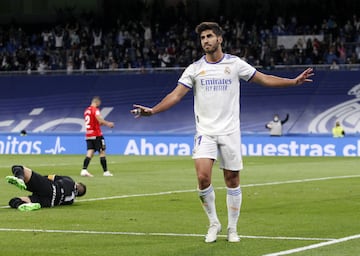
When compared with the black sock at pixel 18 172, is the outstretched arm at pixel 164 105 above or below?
above

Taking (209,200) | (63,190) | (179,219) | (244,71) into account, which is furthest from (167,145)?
(209,200)

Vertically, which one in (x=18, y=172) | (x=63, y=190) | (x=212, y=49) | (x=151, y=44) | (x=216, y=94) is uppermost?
(x=212, y=49)

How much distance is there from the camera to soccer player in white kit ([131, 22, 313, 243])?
39.0 feet

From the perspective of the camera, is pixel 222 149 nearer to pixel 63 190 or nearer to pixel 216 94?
pixel 216 94

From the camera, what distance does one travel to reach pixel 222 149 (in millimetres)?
11992

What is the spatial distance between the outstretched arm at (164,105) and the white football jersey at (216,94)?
0.12 metres

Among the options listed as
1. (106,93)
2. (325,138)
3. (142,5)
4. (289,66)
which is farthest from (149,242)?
(142,5)

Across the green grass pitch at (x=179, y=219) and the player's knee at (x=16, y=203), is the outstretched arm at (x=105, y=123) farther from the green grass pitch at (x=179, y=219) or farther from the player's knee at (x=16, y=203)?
the player's knee at (x=16, y=203)

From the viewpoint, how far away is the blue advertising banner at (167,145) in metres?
40.2

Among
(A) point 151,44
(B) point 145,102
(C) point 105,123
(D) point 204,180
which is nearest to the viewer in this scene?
(D) point 204,180

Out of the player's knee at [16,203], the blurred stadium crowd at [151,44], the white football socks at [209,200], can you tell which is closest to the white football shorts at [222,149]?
the white football socks at [209,200]

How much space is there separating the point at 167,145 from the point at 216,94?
3089 cm

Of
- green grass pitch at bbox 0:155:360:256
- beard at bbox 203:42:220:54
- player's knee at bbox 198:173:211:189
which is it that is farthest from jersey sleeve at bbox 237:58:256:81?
green grass pitch at bbox 0:155:360:256

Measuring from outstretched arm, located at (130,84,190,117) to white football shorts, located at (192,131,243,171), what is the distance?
0.52 metres
